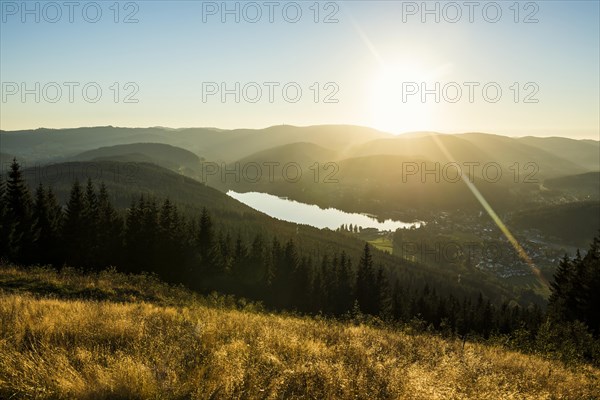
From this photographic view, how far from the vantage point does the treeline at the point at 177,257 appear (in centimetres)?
4272

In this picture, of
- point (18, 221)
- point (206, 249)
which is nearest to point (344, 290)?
point (206, 249)

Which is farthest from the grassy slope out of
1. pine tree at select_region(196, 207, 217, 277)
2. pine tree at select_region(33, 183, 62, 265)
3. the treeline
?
pine tree at select_region(196, 207, 217, 277)

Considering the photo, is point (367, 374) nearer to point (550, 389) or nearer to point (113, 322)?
point (550, 389)

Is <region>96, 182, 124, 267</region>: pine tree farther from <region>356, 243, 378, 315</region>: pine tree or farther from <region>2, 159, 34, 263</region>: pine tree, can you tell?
<region>356, 243, 378, 315</region>: pine tree

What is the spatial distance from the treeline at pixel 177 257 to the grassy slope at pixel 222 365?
1518 cm

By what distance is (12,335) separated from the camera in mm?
7594

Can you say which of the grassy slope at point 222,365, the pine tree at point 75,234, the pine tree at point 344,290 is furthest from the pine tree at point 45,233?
the pine tree at point 344,290

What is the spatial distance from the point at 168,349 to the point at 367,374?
14.0 feet

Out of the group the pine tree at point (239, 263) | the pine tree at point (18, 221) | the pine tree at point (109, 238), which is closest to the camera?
the pine tree at point (18, 221)

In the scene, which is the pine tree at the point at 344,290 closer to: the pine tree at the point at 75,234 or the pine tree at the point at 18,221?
the pine tree at the point at 75,234

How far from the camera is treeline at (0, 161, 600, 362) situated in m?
42.7

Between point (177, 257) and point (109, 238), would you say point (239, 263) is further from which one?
point (109, 238)

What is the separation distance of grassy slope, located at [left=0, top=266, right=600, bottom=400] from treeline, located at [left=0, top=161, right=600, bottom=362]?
15.2 metres

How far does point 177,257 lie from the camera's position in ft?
169
